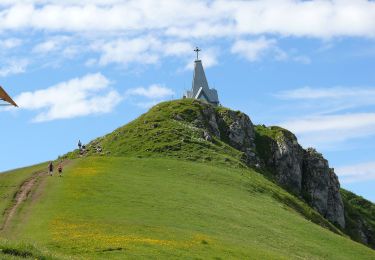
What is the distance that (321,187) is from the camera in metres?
117

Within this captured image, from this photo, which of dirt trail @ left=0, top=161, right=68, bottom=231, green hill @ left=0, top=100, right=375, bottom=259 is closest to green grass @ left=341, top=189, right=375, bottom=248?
green hill @ left=0, top=100, right=375, bottom=259

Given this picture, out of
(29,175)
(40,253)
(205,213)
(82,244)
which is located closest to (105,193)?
(205,213)

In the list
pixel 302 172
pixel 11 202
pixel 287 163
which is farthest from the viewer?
pixel 302 172

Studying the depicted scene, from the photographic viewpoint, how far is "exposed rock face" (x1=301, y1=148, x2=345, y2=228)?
113 meters

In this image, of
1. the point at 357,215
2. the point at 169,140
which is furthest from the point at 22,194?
the point at 357,215

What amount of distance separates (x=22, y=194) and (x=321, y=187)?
223ft

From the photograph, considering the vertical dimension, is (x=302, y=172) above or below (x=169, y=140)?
below

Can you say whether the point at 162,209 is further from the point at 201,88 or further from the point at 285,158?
the point at 201,88

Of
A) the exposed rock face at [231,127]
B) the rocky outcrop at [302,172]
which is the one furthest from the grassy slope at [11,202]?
the rocky outcrop at [302,172]

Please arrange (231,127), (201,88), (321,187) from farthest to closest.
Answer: (201,88) < (231,127) < (321,187)

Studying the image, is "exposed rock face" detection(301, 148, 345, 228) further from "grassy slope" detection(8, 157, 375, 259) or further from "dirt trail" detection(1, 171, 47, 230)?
"dirt trail" detection(1, 171, 47, 230)

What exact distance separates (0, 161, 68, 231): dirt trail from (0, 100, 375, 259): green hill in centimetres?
23

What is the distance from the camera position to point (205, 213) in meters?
58.3

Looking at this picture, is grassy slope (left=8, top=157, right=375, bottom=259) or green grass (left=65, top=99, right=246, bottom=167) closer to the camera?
grassy slope (left=8, top=157, right=375, bottom=259)
